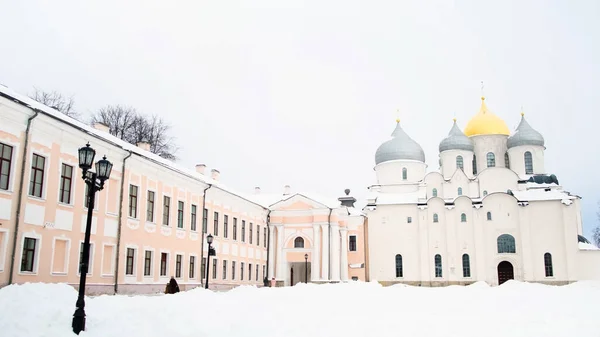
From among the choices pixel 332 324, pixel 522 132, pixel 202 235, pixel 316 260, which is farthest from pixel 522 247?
pixel 332 324

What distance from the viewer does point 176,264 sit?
31391 mm

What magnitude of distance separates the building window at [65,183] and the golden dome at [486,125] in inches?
1813

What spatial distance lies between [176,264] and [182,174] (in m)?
4.83

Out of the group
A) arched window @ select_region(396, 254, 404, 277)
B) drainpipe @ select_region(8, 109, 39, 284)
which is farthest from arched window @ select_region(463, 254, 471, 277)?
drainpipe @ select_region(8, 109, 39, 284)

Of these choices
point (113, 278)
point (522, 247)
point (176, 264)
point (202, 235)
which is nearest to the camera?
point (113, 278)

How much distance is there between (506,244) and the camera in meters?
51.8

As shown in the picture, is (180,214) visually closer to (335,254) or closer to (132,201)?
(132,201)

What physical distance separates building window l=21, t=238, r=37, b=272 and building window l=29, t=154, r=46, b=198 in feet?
5.47

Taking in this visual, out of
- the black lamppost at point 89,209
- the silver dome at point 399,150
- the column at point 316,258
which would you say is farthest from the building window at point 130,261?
the silver dome at point 399,150

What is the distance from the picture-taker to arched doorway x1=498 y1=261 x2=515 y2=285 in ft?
168

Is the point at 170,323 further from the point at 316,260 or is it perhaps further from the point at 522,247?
the point at 522,247

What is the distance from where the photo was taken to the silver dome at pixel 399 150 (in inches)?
2309

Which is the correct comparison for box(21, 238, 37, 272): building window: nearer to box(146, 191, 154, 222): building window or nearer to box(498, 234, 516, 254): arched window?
box(146, 191, 154, 222): building window

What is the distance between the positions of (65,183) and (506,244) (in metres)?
40.3
